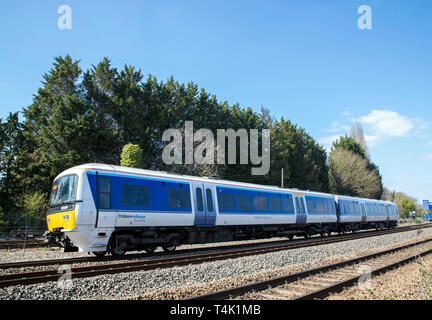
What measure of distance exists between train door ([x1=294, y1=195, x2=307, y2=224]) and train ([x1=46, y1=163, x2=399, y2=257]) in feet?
0.52

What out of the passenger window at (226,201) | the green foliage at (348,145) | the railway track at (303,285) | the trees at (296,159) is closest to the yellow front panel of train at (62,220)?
the railway track at (303,285)

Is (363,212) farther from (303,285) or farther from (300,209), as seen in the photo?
(303,285)

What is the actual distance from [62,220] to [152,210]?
118 inches

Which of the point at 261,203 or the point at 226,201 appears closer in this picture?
the point at 226,201

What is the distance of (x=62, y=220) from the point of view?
1097cm

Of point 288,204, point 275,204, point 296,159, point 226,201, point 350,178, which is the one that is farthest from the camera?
point 350,178

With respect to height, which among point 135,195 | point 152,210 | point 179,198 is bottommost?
point 152,210

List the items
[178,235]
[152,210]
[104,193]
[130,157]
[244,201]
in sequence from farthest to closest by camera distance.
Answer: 1. [130,157]
2. [244,201]
3. [178,235]
4. [152,210]
5. [104,193]

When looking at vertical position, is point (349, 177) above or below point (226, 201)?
above

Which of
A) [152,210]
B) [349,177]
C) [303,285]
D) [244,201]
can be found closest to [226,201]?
[244,201]

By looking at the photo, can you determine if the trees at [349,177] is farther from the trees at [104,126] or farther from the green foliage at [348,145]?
the trees at [104,126]

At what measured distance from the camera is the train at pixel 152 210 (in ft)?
35.3

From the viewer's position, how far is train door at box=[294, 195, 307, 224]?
20.3m

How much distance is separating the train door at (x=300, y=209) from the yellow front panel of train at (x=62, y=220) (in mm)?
13398
